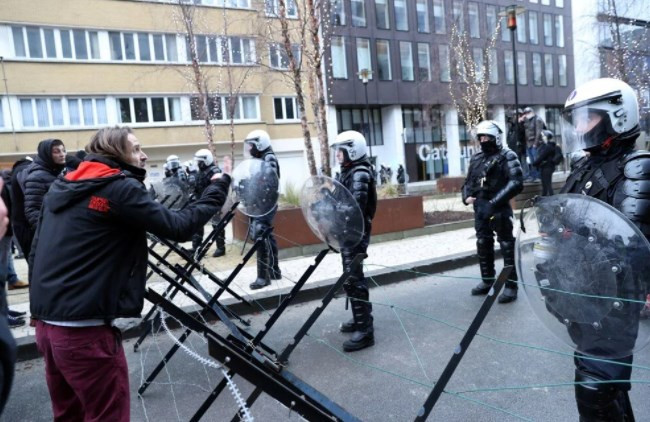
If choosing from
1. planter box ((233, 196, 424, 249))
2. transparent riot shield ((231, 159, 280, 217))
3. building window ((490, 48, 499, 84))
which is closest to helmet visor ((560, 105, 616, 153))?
transparent riot shield ((231, 159, 280, 217))

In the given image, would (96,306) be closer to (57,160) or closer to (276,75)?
(57,160)

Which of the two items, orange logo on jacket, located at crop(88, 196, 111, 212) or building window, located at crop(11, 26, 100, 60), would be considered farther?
building window, located at crop(11, 26, 100, 60)

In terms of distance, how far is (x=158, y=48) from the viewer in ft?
78.0

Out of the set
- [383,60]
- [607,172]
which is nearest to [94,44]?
[383,60]

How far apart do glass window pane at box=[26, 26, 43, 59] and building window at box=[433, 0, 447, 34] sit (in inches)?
951

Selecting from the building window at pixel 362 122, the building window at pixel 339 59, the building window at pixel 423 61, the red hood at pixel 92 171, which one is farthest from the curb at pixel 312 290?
the building window at pixel 423 61

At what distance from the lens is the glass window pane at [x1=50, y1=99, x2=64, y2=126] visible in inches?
854

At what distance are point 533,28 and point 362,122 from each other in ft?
58.2

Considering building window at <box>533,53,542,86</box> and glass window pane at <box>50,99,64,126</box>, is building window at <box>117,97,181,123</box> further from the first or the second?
building window at <box>533,53,542,86</box>

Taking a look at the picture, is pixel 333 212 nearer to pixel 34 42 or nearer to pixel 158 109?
pixel 158 109

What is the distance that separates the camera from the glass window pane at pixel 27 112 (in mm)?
→ 21103

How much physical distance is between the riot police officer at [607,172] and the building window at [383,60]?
99.1ft

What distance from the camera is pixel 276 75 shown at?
84.3 ft

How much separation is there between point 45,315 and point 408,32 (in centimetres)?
3385
